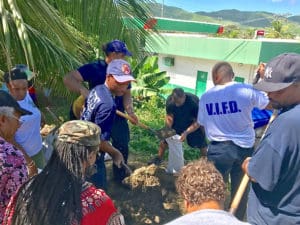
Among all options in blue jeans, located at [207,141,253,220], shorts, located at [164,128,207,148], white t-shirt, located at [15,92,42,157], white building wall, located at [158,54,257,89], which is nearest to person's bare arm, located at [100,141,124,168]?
white t-shirt, located at [15,92,42,157]

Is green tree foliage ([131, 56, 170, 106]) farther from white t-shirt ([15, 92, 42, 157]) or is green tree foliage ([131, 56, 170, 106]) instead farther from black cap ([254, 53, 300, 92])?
black cap ([254, 53, 300, 92])

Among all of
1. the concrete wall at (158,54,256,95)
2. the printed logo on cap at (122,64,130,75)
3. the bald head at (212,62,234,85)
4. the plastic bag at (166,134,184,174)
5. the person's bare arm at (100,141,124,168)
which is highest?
the printed logo on cap at (122,64,130,75)

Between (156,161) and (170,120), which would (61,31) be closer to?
(170,120)

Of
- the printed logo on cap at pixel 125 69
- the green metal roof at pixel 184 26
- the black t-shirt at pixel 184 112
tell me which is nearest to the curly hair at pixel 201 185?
the printed logo on cap at pixel 125 69

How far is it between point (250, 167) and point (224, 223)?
0.90 m

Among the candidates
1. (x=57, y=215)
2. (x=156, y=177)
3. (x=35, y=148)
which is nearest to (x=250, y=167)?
(x=57, y=215)

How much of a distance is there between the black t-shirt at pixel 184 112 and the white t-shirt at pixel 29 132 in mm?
2461

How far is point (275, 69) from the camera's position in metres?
2.29

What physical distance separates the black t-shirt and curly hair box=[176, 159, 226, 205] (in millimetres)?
3632

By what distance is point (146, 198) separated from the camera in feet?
15.3

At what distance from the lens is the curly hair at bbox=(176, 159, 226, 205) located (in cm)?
171

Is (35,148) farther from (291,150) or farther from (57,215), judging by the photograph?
(291,150)

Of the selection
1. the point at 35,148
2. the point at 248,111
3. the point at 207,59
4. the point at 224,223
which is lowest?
the point at 207,59

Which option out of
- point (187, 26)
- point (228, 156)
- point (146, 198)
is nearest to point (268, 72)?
point (228, 156)
